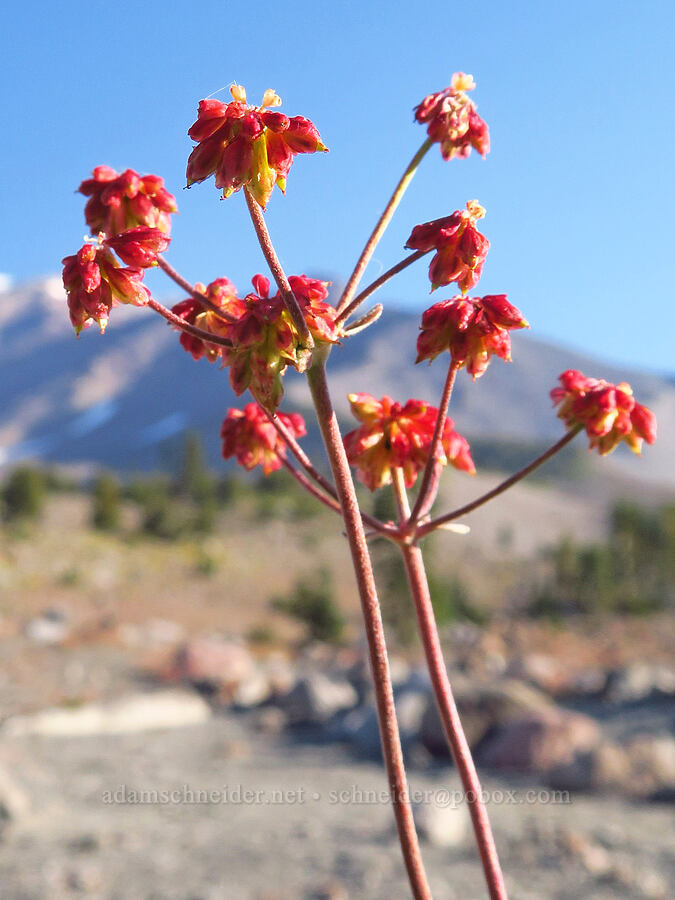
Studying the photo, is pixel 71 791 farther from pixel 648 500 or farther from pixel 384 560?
pixel 648 500

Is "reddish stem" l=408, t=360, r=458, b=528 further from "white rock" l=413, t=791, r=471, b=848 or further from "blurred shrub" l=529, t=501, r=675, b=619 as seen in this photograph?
"blurred shrub" l=529, t=501, r=675, b=619

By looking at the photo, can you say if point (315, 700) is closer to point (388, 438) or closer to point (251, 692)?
point (251, 692)

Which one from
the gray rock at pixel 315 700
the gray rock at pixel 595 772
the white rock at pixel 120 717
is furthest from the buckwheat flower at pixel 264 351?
the gray rock at pixel 315 700

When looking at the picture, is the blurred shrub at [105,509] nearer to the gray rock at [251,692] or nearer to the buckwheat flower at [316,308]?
the gray rock at [251,692]

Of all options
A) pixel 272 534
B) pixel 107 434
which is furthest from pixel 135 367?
pixel 272 534

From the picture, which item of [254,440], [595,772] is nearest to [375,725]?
[595,772]
